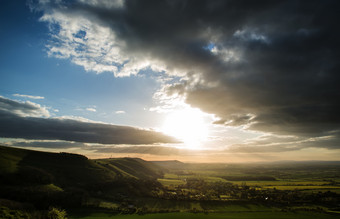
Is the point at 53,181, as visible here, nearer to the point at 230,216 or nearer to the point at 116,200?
the point at 116,200

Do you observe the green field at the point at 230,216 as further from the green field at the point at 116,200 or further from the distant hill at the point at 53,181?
the distant hill at the point at 53,181

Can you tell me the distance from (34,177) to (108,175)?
234 ft

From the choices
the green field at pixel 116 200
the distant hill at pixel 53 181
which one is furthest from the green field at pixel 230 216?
the distant hill at pixel 53 181

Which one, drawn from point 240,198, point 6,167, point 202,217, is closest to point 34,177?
point 6,167

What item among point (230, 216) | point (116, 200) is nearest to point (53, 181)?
point (116, 200)

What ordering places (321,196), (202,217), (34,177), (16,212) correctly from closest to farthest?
(16,212) < (202,217) < (34,177) < (321,196)

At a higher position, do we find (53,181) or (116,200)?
(53,181)

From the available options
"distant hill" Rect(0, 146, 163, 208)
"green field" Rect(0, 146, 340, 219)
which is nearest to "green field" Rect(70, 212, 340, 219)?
"green field" Rect(0, 146, 340, 219)

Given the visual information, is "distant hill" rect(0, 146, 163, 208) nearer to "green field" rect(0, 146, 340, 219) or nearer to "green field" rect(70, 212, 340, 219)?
"green field" rect(0, 146, 340, 219)

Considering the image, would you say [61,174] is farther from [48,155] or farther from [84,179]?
[48,155]

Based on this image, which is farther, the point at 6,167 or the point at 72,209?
the point at 6,167

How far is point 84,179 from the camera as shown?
6309 inches

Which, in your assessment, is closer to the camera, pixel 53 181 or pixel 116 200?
pixel 116 200

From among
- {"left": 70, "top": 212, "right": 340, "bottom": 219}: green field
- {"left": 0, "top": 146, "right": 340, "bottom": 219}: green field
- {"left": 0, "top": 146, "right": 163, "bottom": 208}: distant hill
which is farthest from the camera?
{"left": 0, "top": 146, "right": 163, "bottom": 208}: distant hill
